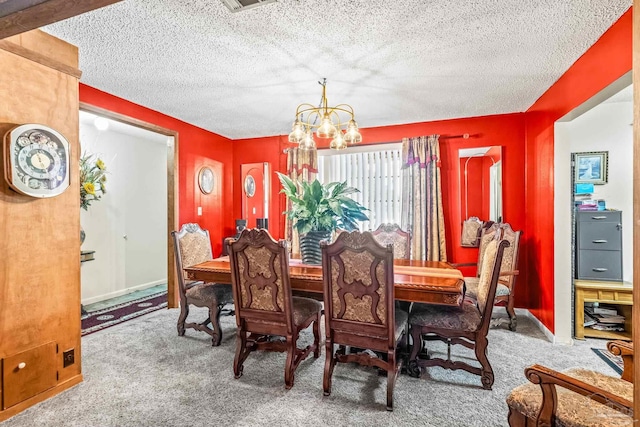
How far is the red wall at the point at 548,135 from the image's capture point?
82.3 inches

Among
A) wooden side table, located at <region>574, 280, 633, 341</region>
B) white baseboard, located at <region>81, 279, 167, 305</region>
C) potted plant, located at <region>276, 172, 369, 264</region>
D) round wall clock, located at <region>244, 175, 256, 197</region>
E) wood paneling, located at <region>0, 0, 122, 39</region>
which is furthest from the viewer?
round wall clock, located at <region>244, 175, 256, 197</region>

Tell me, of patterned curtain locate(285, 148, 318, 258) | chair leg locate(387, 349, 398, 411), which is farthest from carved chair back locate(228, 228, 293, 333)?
patterned curtain locate(285, 148, 318, 258)

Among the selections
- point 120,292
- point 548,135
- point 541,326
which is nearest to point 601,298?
point 541,326

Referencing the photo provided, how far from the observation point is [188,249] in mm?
3287

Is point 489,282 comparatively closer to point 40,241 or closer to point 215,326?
point 215,326

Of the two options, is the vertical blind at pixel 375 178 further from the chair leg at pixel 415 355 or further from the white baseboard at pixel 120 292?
the white baseboard at pixel 120 292

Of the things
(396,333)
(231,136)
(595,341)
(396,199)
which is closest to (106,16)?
(396,333)

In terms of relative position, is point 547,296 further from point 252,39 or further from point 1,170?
point 1,170

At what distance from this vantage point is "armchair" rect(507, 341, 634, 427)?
1.10 meters

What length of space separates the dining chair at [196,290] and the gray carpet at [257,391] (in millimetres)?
168

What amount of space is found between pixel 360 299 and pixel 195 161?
3467 mm

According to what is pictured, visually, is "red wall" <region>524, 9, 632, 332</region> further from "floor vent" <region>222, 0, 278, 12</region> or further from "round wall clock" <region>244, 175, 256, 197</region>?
"round wall clock" <region>244, 175, 256, 197</region>

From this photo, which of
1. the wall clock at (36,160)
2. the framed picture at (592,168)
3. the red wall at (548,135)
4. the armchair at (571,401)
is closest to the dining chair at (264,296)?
the wall clock at (36,160)

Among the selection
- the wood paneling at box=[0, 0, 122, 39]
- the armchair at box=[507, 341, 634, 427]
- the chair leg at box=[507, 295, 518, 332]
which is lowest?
the chair leg at box=[507, 295, 518, 332]
